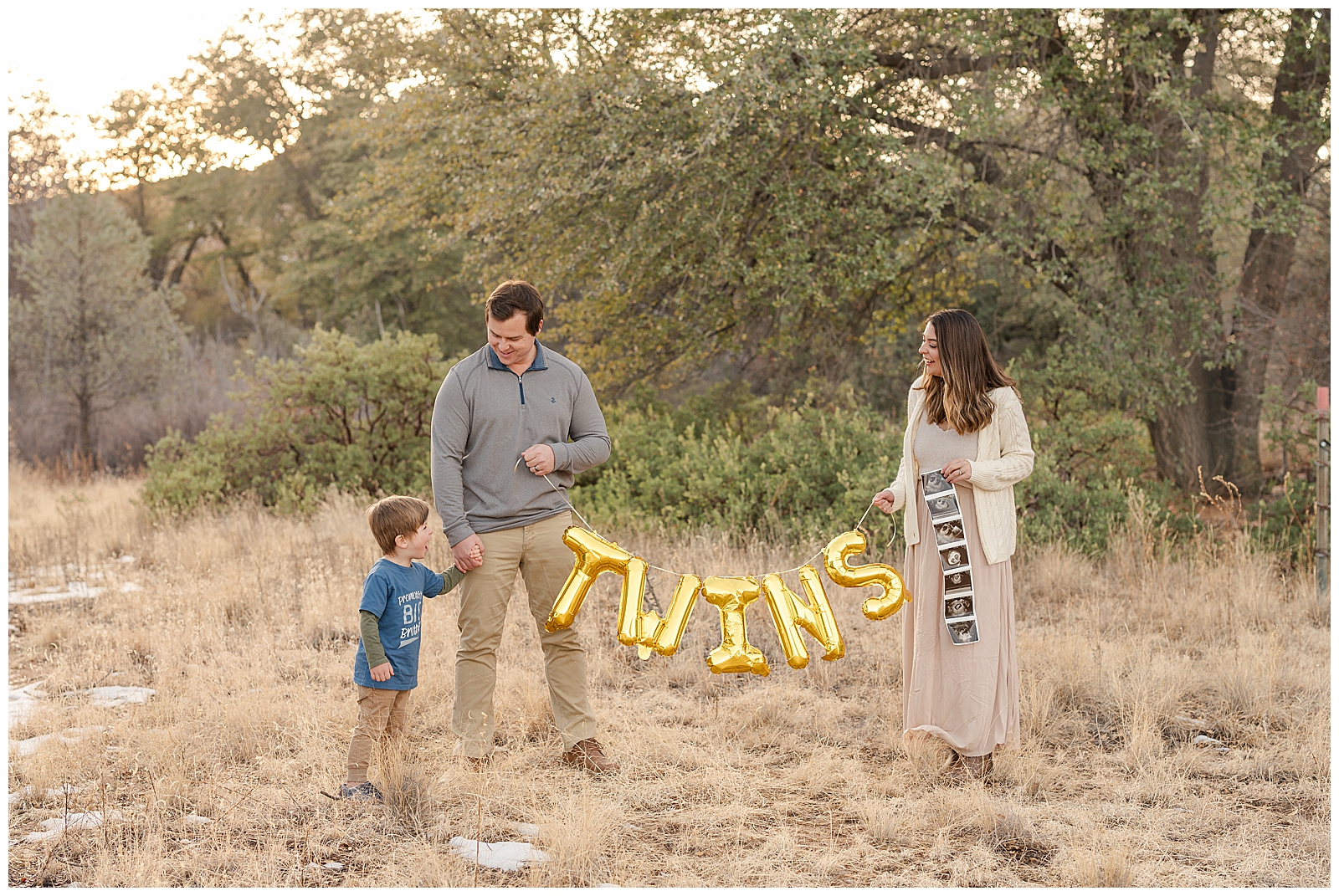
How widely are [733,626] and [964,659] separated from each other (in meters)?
1.16

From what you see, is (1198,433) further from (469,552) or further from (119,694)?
(119,694)

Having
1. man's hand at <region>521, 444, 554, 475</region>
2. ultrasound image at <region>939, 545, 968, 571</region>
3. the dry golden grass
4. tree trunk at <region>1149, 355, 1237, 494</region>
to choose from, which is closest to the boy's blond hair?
man's hand at <region>521, 444, 554, 475</region>

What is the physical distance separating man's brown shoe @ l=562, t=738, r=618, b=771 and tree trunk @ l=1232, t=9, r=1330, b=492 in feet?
25.3

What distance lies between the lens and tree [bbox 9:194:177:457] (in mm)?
A: 17812

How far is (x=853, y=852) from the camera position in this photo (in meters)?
3.89

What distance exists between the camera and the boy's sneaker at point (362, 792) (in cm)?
428

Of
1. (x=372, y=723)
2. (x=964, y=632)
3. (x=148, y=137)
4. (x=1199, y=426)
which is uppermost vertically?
(x=148, y=137)

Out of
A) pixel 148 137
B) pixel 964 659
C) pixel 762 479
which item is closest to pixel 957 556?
pixel 964 659

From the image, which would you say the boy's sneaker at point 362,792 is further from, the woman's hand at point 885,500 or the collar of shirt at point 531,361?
the woman's hand at point 885,500

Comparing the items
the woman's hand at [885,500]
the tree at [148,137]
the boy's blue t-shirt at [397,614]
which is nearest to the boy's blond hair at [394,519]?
the boy's blue t-shirt at [397,614]

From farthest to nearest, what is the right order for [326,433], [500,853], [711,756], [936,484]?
[326,433] < [711,756] < [936,484] < [500,853]

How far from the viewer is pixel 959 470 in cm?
441

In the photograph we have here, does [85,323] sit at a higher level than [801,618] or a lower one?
higher

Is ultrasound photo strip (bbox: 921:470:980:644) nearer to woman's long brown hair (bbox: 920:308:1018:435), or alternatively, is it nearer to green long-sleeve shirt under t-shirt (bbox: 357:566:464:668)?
woman's long brown hair (bbox: 920:308:1018:435)
